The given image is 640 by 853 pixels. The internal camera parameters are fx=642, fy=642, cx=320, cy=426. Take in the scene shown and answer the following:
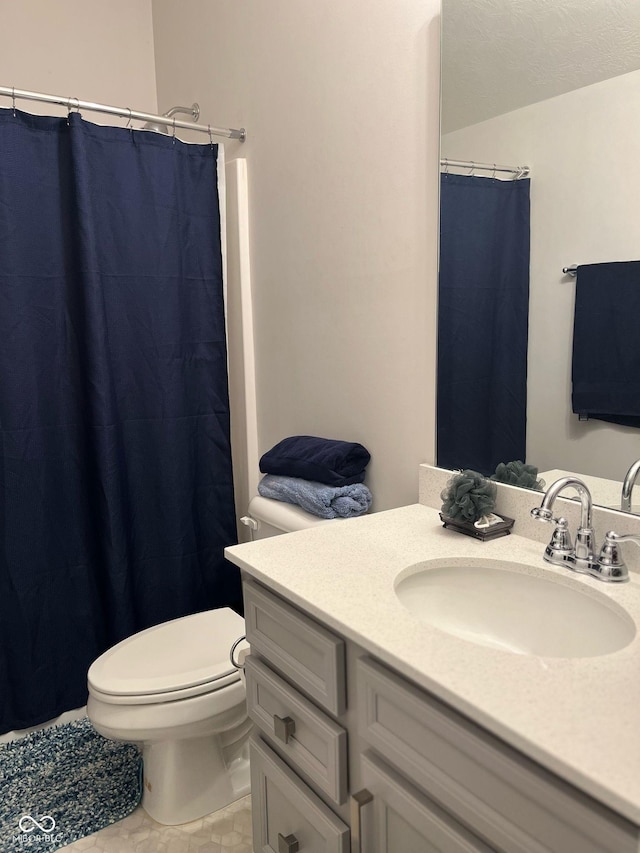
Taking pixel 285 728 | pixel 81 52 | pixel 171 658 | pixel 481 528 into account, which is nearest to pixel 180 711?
pixel 171 658

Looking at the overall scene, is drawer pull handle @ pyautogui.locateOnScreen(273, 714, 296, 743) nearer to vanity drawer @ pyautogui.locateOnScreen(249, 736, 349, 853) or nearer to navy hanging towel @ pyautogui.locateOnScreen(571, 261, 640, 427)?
vanity drawer @ pyautogui.locateOnScreen(249, 736, 349, 853)

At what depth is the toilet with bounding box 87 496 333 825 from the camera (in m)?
1.51

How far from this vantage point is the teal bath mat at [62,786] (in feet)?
5.26

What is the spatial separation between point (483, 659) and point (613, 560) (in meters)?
0.37

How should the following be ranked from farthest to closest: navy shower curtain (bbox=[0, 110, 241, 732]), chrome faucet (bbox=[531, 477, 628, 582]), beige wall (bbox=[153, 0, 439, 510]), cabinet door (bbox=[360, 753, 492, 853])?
1. navy shower curtain (bbox=[0, 110, 241, 732])
2. beige wall (bbox=[153, 0, 439, 510])
3. chrome faucet (bbox=[531, 477, 628, 582])
4. cabinet door (bbox=[360, 753, 492, 853])

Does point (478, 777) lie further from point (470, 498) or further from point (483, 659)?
point (470, 498)

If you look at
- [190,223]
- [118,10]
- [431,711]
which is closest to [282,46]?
[190,223]

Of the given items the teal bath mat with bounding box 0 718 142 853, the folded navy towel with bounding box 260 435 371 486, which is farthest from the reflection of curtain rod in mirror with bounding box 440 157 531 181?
the teal bath mat with bounding box 0 718 142 853

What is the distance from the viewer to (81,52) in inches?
95.3

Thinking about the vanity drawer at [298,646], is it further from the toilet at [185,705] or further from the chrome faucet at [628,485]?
the chrome faucet at [628,485]

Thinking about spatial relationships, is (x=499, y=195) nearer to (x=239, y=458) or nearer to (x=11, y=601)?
(x=239, y=458)

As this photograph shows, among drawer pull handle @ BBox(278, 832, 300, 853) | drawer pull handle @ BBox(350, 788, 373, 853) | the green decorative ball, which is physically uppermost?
the green decorative ball

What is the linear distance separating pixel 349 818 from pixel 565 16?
4.73 feet

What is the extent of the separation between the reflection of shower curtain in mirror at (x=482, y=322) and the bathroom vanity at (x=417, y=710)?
0.69ft
